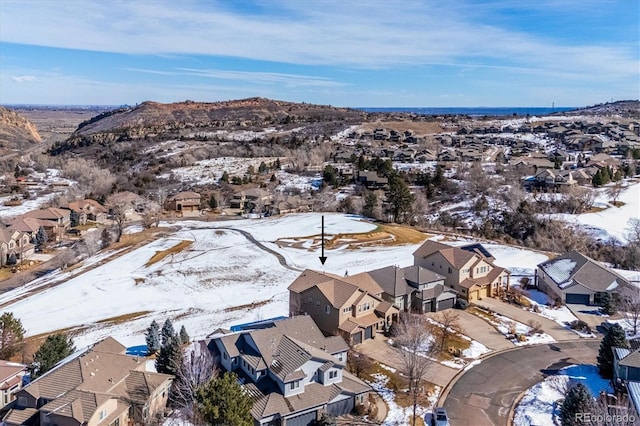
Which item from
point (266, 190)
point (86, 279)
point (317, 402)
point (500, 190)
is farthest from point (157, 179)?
point (317, 402)

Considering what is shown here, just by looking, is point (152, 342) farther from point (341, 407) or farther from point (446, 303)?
point (446, 303)

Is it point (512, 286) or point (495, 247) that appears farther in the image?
point (495, 247)

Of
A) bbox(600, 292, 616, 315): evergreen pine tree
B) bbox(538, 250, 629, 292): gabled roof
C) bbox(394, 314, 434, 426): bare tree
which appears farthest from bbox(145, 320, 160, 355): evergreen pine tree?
bbox(600, 292, 616, 315): evergreen pine tree

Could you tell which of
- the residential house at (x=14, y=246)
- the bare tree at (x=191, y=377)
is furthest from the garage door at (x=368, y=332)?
the residential house at (x=14, y=246)

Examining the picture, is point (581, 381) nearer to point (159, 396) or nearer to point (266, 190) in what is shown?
point (159, 396)

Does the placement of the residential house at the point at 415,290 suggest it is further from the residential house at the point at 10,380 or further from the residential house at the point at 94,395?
the residential house at the point at 10,380
